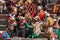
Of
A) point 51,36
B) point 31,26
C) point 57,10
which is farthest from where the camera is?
point 57,10

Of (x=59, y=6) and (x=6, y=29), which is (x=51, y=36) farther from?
(x=59, y=6)

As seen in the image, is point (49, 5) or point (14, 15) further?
point (49, 5)

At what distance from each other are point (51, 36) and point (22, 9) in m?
2.79

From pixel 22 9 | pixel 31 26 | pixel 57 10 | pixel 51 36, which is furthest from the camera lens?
pixel 57 10

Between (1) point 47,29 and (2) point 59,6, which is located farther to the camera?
(2) point 59,6

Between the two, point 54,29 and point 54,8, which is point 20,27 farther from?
point 54,8

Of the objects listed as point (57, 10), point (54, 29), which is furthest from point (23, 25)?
point (57, 10)

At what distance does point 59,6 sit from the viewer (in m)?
17.3

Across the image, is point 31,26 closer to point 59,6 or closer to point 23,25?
point 23,25

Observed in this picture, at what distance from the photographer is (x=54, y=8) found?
1720 centimetres

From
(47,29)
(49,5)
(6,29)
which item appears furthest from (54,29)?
(49,5)

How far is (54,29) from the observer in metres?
14.5

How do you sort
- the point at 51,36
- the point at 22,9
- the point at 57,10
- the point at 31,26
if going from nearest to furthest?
the point at 51,36 < the point at 31,26 < the point at 22,9 < the point at 57,10

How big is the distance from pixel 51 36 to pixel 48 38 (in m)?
0.17
